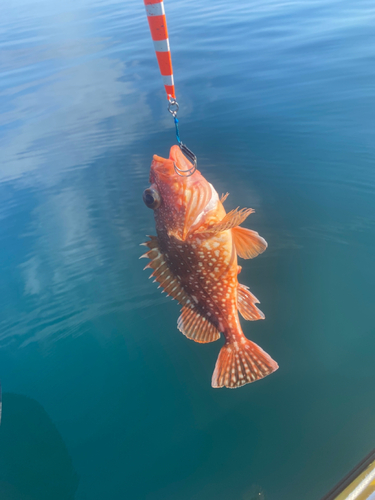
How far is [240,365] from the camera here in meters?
3.15

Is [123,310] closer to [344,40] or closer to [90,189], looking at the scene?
[90,189]

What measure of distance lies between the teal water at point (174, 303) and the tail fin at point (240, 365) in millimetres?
1112

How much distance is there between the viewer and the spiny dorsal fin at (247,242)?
10.2 ft

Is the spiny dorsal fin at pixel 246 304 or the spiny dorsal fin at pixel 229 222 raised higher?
the spiny dorsal fin at pixel 229 222

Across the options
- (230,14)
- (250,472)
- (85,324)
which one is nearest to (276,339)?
(250,472)

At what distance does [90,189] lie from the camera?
7.38 m

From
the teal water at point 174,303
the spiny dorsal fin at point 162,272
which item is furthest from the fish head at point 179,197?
the teal water at point 174,303

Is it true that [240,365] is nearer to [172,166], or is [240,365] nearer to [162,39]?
[172,166]

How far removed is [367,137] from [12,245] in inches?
328

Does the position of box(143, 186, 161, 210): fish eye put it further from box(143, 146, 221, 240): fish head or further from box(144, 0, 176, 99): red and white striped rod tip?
box(144, 0, 176, 99): red and white striped rod tip

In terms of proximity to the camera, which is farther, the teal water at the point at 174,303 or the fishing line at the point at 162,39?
the teal water at the point at 174,303

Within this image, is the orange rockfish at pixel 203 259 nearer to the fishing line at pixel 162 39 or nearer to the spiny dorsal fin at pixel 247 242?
the spiny dorsal fin at pixel 247 242

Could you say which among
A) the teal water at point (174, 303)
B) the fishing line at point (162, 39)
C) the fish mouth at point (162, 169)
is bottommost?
the teal water at point (174, 303)

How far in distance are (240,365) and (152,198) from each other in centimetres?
196
